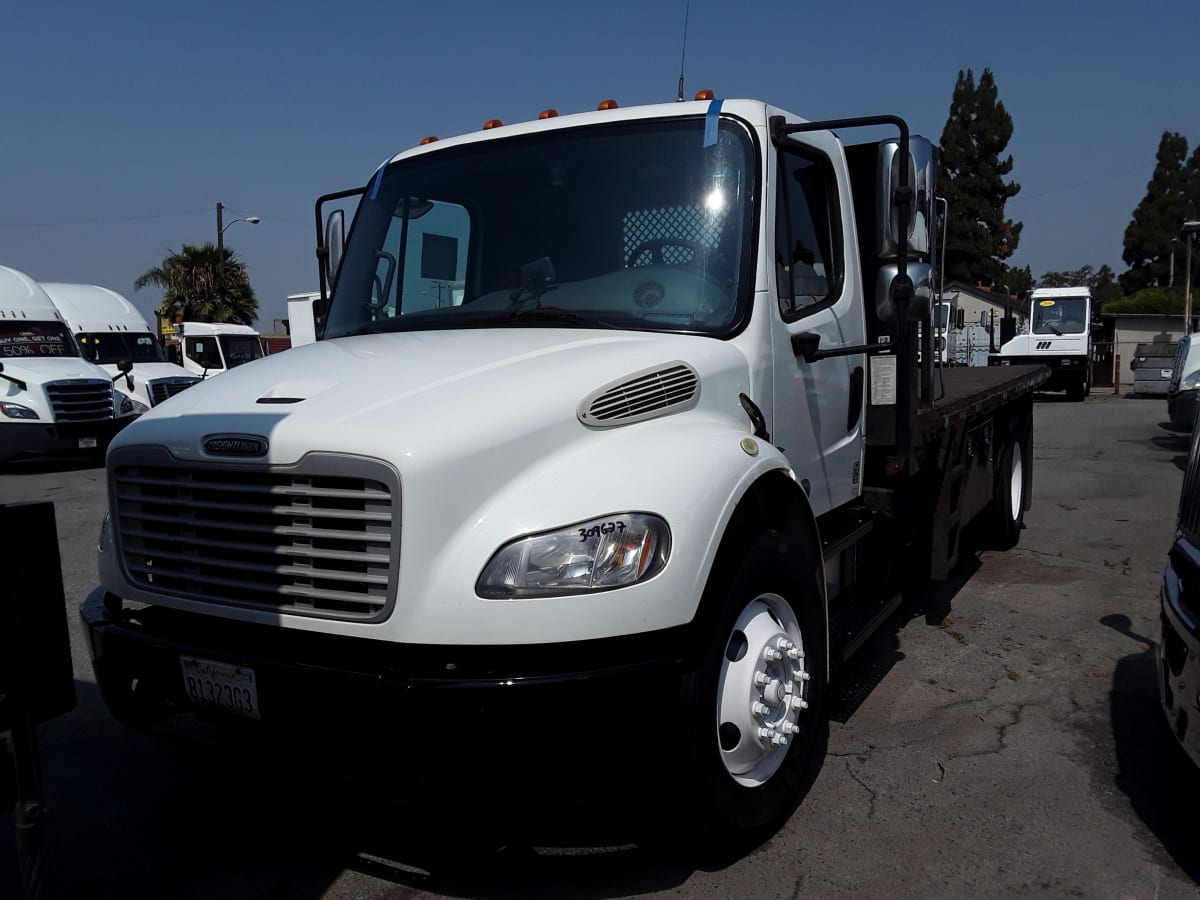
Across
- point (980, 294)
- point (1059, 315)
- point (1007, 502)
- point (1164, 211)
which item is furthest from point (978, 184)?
point (1007, 502)

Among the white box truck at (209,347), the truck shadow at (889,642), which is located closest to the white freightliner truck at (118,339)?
the white box truck at (209,347)

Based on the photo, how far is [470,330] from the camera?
12.3ft

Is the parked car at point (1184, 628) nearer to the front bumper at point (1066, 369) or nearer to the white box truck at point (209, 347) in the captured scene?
the white box truck at point (209, 347)

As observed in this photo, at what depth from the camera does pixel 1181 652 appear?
3.14m

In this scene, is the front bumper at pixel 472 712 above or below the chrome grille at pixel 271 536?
below

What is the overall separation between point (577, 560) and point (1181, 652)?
1.96 metres

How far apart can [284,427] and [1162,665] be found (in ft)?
9.65

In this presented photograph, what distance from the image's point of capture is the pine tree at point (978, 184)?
5612 centimetres

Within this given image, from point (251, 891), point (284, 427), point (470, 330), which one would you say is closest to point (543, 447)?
point (284, 427)

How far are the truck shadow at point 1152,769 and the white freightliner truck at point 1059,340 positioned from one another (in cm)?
2262

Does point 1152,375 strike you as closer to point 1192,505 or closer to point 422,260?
point 1192,505

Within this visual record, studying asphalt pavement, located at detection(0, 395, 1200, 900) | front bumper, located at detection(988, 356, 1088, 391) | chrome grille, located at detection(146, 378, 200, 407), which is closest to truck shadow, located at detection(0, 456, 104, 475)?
chrome grille, located at detection(146, 378, 200, 407)

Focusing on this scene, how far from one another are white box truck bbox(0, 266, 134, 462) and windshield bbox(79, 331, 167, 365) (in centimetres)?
251

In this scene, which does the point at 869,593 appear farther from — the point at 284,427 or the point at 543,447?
the point at 284,427
